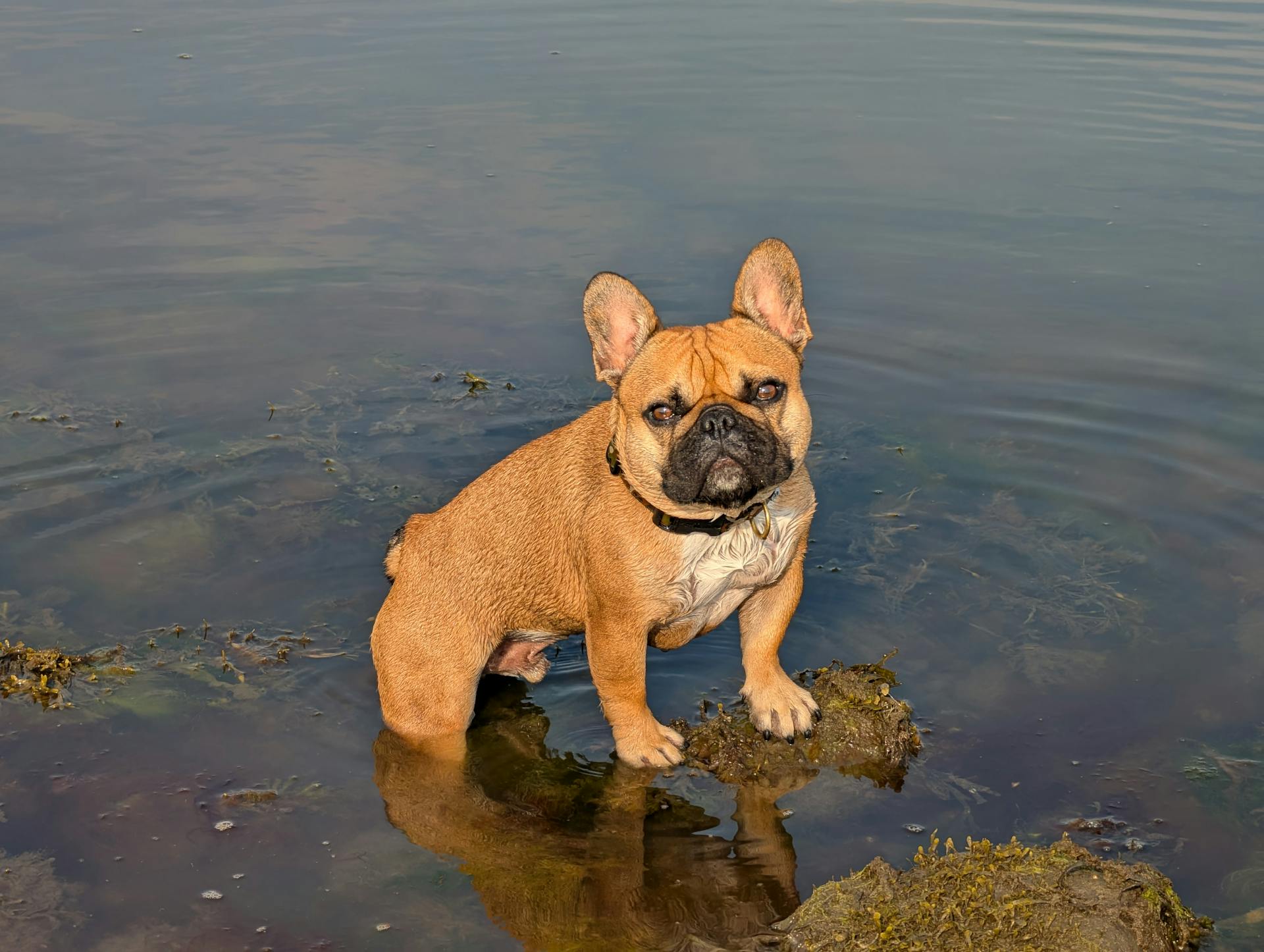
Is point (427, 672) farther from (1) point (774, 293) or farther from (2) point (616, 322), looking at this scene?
(1) point (774, 293)

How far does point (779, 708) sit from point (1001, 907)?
2032 mm

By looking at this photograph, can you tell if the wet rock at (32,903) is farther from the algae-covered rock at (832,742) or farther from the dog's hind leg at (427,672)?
the algae-covered rock at (832,742)

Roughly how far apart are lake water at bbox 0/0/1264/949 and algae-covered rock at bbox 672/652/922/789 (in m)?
0.18

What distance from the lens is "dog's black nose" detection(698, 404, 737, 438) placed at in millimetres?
5949

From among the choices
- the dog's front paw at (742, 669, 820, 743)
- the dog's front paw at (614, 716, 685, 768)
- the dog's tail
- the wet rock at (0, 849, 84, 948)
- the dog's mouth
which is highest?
the dog's mouth

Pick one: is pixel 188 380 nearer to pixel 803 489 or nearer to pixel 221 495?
pixel 221 495

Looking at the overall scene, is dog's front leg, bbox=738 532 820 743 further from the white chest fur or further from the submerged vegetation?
the submerged vegetation

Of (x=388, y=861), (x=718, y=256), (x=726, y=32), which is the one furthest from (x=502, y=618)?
(x=726, y=32)

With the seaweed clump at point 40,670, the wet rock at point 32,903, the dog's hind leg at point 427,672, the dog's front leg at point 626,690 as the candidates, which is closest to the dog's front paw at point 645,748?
the dog's front leg at point 626,690

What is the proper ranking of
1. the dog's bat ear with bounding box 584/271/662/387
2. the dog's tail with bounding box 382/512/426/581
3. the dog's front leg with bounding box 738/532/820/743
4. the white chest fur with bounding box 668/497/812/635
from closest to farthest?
the white chest fur with bounding box 668/497/812/635
the dog's bat ear with bounding box 584/271/662/387
the dog's front leg with bounding box 738/532/820/743
the dog's tail with bounding box 382/512/426/581

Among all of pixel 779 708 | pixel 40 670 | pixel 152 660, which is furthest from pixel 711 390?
pixel 40 670

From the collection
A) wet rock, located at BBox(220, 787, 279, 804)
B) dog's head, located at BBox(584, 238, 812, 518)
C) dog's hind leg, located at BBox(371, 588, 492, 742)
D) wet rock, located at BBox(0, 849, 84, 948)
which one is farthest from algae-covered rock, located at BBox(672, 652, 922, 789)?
wet rock, located at BBox(0, 849, 84, 948)

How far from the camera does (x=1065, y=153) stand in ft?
50.5

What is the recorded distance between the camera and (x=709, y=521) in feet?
20.5
